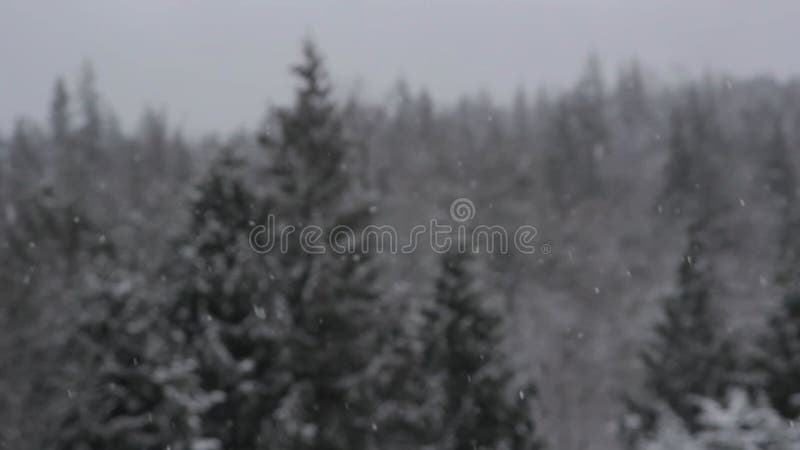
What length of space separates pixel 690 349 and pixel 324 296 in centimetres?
883

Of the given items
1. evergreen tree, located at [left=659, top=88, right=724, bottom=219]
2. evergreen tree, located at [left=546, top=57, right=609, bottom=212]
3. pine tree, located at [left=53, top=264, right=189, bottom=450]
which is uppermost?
evergreen tree, located at [left=546, top=57, right=609, bottom=212]

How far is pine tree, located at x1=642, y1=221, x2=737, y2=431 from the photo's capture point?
58.8ft

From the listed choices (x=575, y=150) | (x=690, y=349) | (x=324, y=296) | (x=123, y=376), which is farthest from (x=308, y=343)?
(x=575, y=150)

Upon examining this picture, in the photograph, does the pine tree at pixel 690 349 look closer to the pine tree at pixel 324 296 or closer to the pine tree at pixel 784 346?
the pine tree at pixel 784 346

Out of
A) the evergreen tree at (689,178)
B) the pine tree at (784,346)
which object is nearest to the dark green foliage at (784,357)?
the pine tree at (784,346)

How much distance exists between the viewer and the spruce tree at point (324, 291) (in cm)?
1442

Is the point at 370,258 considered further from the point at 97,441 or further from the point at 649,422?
the point at 649,422

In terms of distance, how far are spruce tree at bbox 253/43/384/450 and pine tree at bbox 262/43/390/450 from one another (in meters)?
0.02

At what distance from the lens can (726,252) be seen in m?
53.1

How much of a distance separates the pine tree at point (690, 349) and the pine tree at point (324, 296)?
730 centimetres

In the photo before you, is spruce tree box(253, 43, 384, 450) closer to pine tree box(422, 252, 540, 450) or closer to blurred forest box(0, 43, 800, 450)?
blurred forest box(0, 43, 800, 450)

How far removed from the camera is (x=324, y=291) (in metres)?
14.7

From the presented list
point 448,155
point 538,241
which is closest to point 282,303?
point 538,241

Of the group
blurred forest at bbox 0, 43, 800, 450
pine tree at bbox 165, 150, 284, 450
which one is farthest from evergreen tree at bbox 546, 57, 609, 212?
pine tree at bbox 165, 150, 284, 450
